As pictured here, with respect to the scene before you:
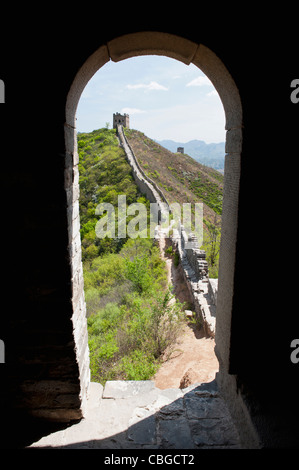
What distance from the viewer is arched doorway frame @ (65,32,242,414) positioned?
2297 millimetres

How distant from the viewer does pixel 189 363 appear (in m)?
4.91

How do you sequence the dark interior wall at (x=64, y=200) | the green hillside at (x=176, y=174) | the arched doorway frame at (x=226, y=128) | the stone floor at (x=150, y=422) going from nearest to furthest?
the dark interior wall at (x=64, y=200), the arched doorway frame at (x=226, y=128), the stone floor at (x=150, y=422), the green hillside at (x=176, y=174)

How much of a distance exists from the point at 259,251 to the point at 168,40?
75.6 inches

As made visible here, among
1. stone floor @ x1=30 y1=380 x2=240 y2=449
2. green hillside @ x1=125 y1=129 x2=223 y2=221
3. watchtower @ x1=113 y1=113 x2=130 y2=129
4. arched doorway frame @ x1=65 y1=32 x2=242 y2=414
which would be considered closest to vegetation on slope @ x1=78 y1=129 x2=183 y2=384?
stone floor @ x1=30 y1=380 x2=240 y2=449

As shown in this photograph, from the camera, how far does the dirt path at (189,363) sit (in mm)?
4238

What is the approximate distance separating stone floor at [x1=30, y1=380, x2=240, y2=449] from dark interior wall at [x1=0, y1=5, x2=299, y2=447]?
384 millimetres

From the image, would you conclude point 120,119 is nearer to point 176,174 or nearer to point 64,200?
point 176,174

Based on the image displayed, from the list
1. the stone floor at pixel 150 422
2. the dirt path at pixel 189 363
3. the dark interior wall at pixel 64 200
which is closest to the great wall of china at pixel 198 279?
the dirt path at pixel 189 363

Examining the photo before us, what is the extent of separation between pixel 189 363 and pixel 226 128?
155 inches

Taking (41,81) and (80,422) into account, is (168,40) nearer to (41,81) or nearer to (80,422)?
(41,81)

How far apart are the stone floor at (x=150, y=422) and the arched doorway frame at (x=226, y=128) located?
0.96ft

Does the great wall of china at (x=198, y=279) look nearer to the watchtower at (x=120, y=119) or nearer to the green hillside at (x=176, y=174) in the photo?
the green hillside at (x=176, y=174)

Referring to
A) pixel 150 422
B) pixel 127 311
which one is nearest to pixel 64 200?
pixel 150 422
